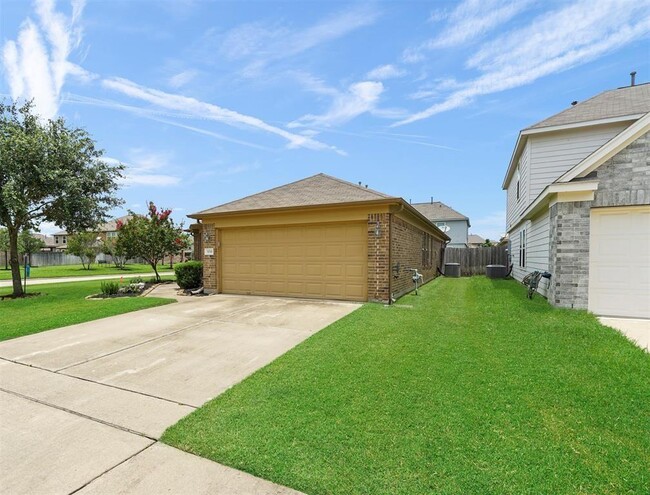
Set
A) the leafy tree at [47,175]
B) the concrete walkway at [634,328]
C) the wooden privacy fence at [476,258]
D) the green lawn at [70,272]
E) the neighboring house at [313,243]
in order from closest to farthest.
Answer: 1. the concrete walkway at [634,328]
2. the neighboring house at [313,243]
3. the leafy tree at [47,175]
4. the wooden privacy fence at [476,258]
5. the green lawn at [70,272]

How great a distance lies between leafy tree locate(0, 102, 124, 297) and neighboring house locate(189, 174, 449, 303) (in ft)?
13.7

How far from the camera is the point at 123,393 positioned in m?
3.53

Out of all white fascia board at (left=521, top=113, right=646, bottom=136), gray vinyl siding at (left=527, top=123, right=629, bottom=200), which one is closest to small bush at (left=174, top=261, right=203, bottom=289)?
gray vinyl siding at (left=527, top=123, right=629, bottom=200)

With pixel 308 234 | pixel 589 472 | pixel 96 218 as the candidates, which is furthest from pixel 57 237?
pixel 589 472

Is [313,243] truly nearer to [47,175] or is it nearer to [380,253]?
[380,253]

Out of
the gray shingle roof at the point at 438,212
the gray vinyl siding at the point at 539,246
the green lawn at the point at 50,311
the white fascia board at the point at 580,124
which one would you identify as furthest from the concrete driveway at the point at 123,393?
the gray shingle roof at the point at 438,212

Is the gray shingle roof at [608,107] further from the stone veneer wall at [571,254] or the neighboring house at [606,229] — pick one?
the stone veneer wall at [571,254]

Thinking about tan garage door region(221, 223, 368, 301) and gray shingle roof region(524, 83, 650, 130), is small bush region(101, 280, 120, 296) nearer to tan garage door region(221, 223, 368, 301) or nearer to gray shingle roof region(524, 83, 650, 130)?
tan garage door region(221, 223, 368, 301)

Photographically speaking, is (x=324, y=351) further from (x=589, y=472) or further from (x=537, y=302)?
(x=537, y=302)

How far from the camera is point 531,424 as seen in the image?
2.80m

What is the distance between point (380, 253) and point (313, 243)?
206 cm

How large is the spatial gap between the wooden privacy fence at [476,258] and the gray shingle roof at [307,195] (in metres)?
13.0

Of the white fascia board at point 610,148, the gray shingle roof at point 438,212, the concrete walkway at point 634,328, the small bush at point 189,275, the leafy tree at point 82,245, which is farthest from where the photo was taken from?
the gray shingle roof at point 438,212

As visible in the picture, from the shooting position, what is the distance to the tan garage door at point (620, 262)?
22.2 ft
